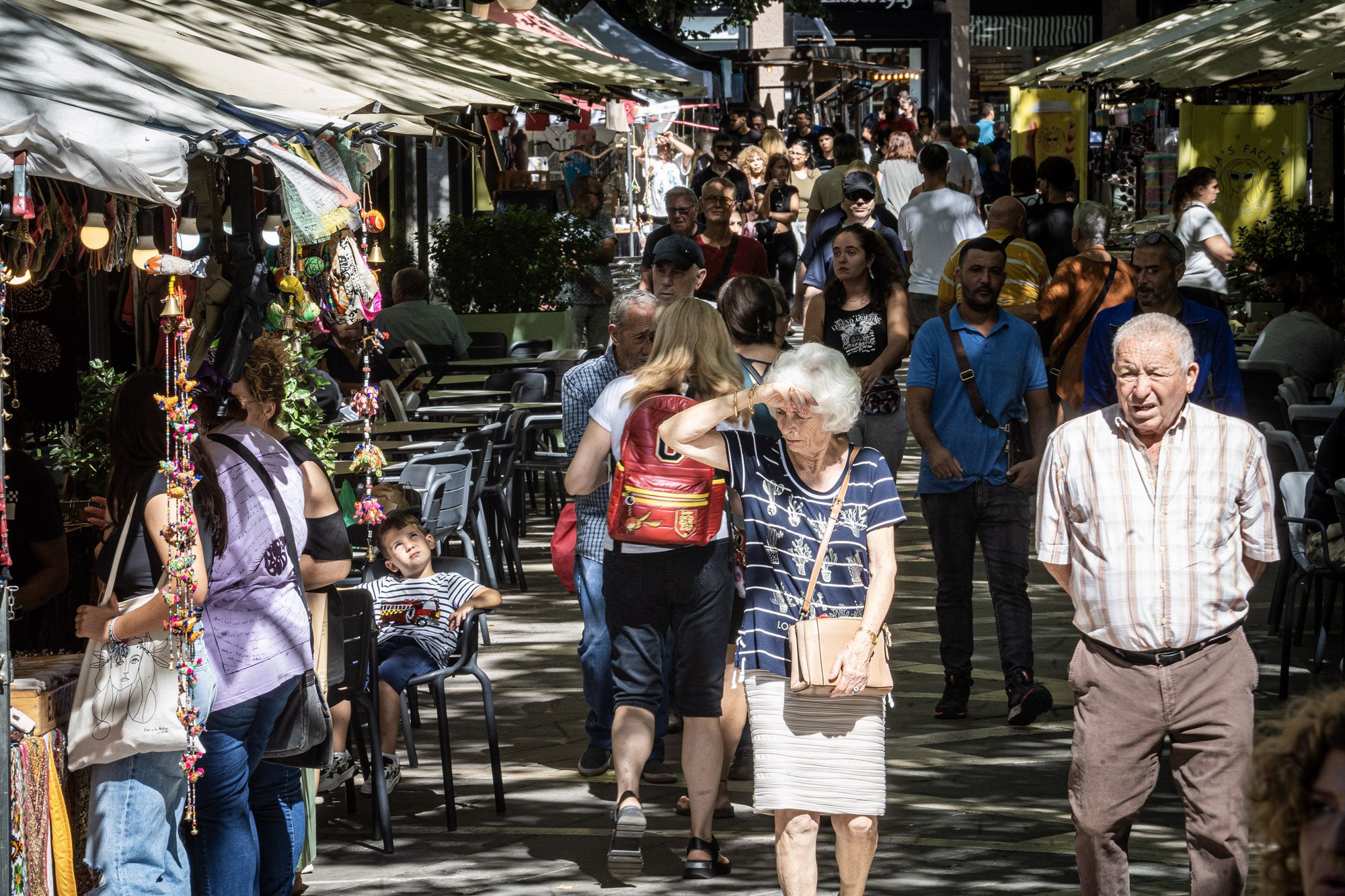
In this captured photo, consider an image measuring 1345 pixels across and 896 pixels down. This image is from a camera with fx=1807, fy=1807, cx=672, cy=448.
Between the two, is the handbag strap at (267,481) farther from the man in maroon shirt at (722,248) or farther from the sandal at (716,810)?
the man in maroon shirt at (722,248)

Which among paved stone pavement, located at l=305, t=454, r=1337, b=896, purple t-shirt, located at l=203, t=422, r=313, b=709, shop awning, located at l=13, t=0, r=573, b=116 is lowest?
paved stone pavement, located at l=305, t=454, r=1337, b=896

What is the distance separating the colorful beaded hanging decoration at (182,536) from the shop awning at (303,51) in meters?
2.10

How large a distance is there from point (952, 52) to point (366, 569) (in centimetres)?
4150

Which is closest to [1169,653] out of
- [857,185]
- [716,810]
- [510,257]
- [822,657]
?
[822,657]

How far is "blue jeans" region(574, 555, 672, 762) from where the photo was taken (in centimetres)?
723

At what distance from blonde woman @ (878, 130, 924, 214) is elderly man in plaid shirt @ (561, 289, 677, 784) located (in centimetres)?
1267

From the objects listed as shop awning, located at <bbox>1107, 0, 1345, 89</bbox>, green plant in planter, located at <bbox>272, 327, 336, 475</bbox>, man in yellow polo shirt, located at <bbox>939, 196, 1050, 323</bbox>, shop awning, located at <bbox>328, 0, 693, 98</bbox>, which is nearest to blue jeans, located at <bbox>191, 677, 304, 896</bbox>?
green plant in planter, located at <bbox>272, 327, 336, 475</bbox>

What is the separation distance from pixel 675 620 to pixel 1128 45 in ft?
48.0

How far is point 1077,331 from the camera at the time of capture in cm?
1058

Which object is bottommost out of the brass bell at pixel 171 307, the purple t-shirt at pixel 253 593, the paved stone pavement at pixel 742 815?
the paved stone pavement at pixel 742 815

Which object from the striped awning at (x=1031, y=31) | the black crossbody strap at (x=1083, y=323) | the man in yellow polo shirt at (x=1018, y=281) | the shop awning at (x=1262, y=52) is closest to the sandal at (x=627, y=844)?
the man in yellow polo shirt at (x=1018, y=281)

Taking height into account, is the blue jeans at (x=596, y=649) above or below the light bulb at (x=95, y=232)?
below

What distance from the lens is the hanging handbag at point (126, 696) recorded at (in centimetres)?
500

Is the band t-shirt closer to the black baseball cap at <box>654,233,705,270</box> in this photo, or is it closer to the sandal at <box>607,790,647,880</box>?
the sandal at <box>607,790,647,880</box>
